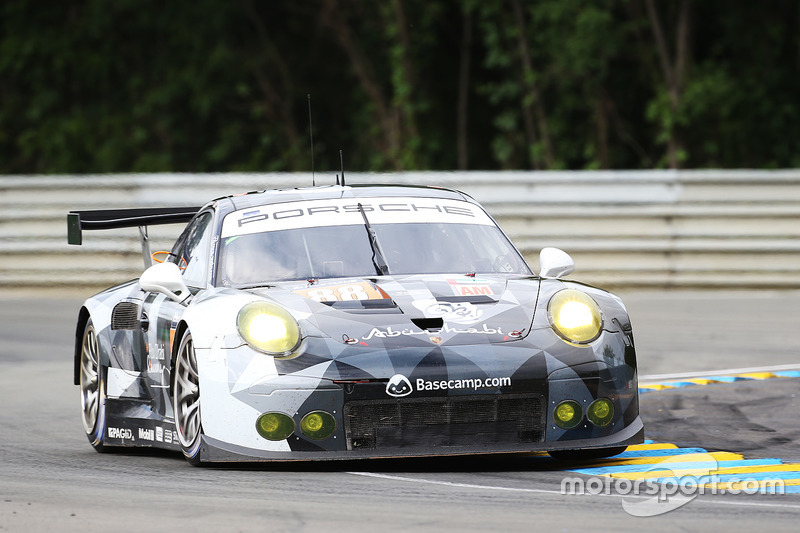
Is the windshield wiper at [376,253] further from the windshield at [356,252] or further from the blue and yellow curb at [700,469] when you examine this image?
the blue and yellow curb at [700,469]

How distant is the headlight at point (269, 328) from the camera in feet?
20.6

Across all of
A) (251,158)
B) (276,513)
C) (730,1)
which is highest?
(730,1)

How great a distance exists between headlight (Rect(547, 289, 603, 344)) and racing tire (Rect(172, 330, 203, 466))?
150 centimetres

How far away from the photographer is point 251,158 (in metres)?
30.0

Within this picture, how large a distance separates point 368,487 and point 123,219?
3475 mm

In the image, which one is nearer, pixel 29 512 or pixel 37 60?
pixel 29 512

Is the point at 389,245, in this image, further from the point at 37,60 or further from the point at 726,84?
the point at 37,60

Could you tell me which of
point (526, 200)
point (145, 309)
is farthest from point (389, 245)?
point (526, 200)

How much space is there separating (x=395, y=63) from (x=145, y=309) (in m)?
20.1

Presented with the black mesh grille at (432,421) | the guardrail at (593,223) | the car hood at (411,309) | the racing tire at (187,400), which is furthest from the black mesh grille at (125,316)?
the guardrail at (593,223)

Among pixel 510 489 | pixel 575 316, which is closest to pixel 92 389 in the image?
pixel 575 316

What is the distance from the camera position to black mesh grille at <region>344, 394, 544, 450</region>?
20.4ft

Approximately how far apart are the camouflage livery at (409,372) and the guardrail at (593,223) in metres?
9.10

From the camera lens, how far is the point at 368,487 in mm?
5898
